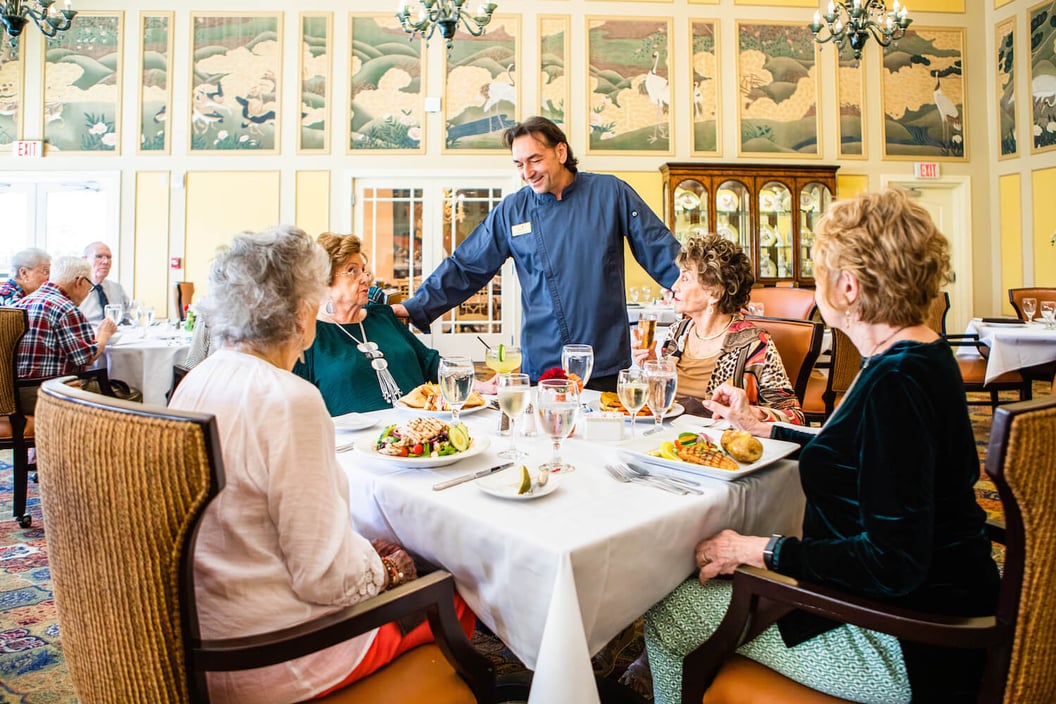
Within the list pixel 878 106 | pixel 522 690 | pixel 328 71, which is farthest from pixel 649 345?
pixel 878 106

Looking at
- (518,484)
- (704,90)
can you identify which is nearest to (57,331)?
(518,484)

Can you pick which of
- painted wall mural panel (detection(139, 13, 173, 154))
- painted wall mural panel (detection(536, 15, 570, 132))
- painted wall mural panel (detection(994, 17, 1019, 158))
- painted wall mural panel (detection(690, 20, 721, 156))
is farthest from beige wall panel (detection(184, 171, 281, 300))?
painted wall mural panel (detection(994, 17, 1019, 158))

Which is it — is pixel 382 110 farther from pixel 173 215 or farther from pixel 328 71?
pixel 173 215

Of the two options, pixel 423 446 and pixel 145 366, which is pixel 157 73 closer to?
pixel 145 366

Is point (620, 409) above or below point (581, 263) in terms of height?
below

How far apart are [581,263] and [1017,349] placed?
3327 millimetres

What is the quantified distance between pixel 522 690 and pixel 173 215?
27.9 ft

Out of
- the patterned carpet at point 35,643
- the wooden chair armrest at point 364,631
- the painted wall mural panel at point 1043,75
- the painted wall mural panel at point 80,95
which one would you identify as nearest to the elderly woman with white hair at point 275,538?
the wooden chair armrest at point 364,631

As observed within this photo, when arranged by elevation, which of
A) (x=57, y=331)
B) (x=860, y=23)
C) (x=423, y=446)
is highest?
(x=860, y=23)

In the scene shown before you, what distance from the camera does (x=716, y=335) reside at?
2.34m

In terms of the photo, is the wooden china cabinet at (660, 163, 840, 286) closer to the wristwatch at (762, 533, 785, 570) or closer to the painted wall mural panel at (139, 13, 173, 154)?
the painted wall mural panel at (139, 13, 173, 154)

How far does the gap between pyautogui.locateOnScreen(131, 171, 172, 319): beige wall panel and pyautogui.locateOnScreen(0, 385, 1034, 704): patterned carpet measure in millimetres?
6100

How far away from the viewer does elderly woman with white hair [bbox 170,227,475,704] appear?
103 centimetres

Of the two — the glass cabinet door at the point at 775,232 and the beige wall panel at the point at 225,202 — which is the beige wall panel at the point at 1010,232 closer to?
the glass cabinet door at the point at 775,232
